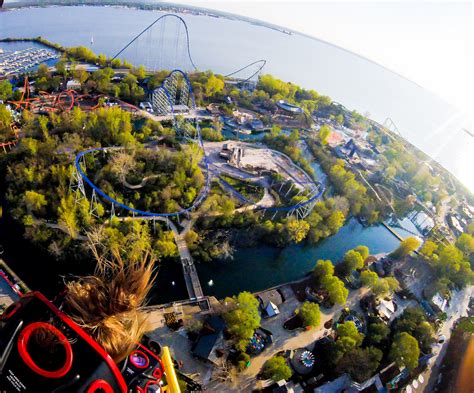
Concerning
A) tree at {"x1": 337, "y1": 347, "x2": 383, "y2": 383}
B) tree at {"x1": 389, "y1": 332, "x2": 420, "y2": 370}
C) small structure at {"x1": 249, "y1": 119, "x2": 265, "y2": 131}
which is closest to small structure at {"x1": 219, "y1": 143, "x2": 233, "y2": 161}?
small structure at {"x1": 249, "y1": 119, "x2": 265, "y2": 131}

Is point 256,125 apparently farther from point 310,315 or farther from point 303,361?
point 303,361

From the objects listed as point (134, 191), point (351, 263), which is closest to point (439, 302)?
point (351, 263)

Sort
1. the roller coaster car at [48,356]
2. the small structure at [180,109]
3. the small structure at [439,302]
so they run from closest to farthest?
the roller coaster car at [48,356] → the small structure at [439,302] → the small structure at [180,109]

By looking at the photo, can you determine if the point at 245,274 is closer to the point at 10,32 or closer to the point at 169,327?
the point at 169,327

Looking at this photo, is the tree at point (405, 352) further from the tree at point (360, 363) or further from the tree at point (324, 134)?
the tree at point (324, 134)

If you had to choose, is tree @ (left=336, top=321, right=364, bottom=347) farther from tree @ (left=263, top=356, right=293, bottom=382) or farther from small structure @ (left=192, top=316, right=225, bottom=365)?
small structure @ (left=192, top=316, right=225, bottom=365)

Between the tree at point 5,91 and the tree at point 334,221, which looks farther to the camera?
the tree at point 5,91

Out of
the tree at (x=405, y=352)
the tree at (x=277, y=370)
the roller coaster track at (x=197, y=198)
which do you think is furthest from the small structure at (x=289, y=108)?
the tree at (x=277, y=370)
